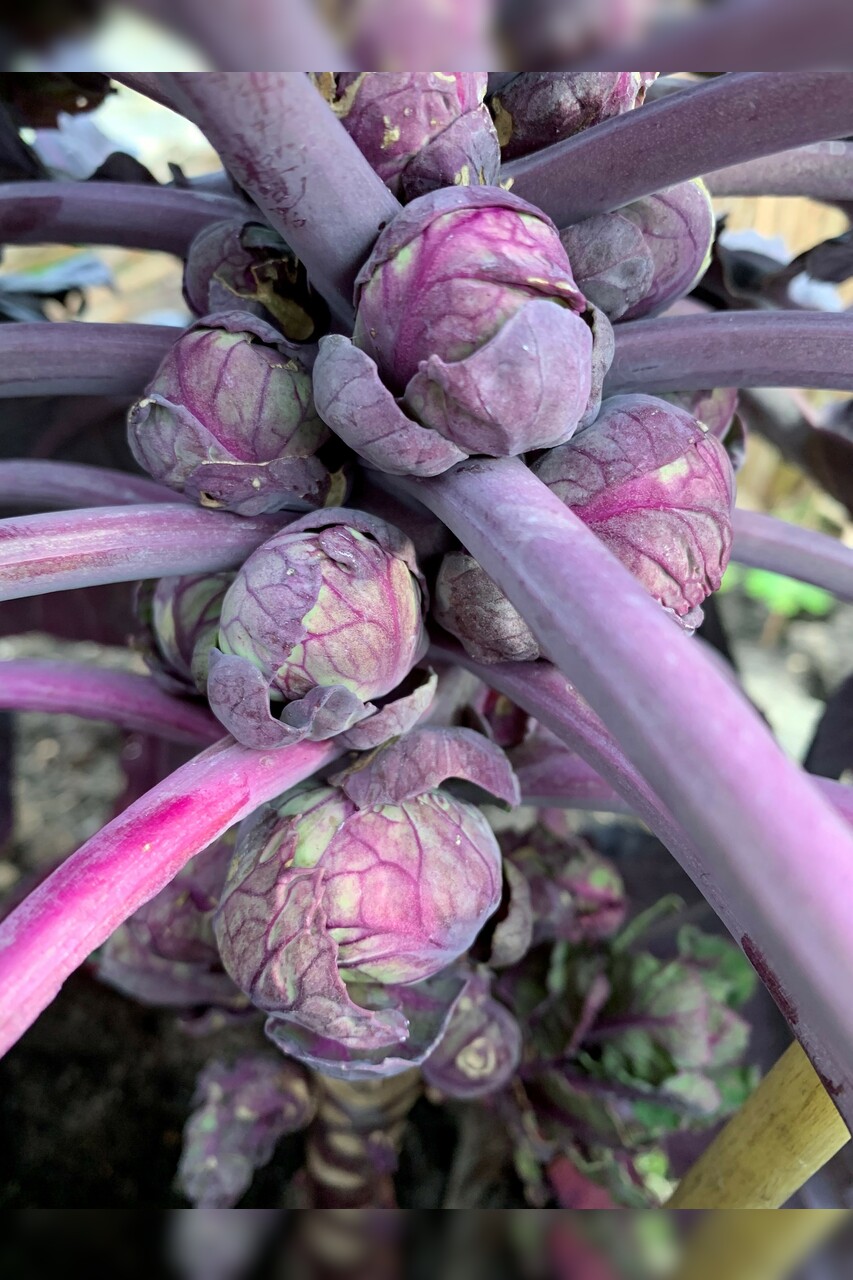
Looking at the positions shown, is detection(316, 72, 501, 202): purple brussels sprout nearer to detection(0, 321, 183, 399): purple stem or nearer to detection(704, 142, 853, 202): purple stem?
detection(0, 321, 183, 399): purple stem

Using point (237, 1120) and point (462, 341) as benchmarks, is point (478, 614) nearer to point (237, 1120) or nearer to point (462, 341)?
point (462, 341)

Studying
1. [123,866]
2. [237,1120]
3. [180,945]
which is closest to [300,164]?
[123,866]

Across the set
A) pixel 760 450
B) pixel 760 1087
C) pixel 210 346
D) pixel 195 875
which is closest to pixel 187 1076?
pixel 195 875

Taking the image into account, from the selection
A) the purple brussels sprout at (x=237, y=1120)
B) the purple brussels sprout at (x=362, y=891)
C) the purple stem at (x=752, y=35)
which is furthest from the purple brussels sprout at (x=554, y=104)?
the purple brussels sprout at (x=237, y=1120)

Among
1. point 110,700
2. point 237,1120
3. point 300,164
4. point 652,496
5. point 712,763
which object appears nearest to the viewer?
point 712,763

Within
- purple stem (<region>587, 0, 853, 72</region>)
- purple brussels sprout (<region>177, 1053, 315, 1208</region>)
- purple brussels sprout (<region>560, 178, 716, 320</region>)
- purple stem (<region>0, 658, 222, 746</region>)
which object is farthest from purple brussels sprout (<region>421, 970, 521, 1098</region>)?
purple stem (<region>587, 0, 853, 72</region>)

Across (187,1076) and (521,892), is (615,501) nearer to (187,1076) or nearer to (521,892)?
(521,892)
